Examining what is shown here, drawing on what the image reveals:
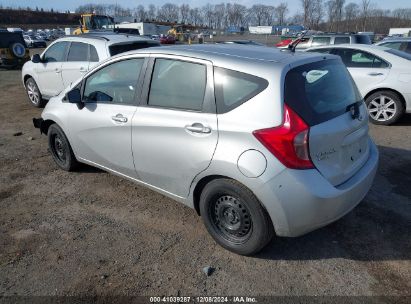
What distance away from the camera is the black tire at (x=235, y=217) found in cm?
279

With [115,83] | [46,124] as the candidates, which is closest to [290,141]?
[115,83]

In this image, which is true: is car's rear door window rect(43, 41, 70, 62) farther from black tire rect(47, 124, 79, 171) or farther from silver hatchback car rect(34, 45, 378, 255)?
silver hatchback car rect(34, 45, 378, 255)

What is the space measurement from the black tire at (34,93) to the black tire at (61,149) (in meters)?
4.34

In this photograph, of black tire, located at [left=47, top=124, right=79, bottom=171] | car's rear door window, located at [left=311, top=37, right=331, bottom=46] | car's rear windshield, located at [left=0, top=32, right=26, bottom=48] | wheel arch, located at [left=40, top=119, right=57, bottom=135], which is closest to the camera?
black tire, located at [left=47, top=124, right=79, bottom=171]

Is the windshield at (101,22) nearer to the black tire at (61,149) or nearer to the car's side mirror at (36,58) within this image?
the car's side mirror at (36,58)

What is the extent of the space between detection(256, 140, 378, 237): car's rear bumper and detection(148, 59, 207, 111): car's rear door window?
0.95m

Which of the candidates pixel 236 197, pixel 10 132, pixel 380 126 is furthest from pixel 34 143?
pixel 380 126

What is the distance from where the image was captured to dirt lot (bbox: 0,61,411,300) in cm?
277

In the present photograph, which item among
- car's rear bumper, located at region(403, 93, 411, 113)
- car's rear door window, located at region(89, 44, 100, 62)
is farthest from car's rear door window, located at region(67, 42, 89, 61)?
car's rear bumper, located at region(403, 93, 411, 113)

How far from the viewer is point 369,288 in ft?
8.89

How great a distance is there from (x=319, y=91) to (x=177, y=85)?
1.25 m

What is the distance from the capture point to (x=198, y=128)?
2943 millimetres

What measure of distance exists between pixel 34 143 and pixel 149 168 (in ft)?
12.0

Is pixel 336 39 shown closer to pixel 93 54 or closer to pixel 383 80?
pixel 383 80
